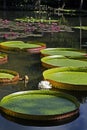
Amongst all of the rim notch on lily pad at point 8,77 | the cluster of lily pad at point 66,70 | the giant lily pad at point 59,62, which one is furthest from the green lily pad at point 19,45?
the rim notch on lily pad at point 8,77

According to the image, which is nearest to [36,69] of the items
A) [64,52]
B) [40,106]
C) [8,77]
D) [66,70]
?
[66,70]

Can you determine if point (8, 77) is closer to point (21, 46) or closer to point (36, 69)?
point (36, 69)

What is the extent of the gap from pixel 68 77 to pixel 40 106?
2852 millimetres

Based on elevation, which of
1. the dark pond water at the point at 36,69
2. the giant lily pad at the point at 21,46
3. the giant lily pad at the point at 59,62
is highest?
the giant lily pad at the point at 59,62

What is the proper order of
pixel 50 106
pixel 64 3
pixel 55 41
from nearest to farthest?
pixel 50 106 < pixel 55 41 < pixel 64 3

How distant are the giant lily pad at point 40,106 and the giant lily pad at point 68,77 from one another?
3.60 ft

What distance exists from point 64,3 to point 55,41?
89.7 ft

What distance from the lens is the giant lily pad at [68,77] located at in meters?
10.7

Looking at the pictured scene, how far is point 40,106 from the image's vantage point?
897 centimetres

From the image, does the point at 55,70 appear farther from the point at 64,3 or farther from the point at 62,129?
the point at 64,3

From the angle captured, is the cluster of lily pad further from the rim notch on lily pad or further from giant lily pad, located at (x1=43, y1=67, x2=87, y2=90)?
the rim notch on lily pad

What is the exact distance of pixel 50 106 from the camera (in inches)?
353

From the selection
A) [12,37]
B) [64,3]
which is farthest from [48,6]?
[12,37]

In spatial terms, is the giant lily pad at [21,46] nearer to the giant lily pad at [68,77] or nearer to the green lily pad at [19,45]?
the green lily pad at [19,45]
